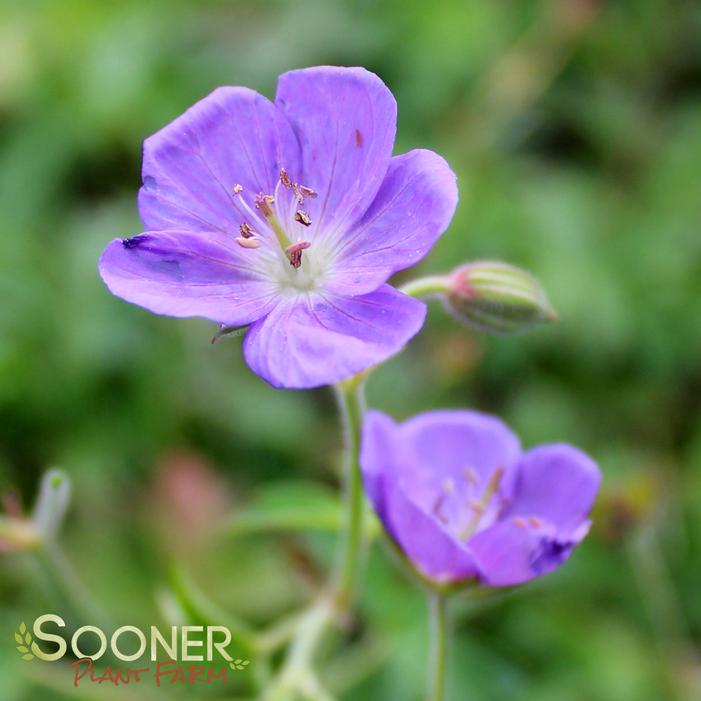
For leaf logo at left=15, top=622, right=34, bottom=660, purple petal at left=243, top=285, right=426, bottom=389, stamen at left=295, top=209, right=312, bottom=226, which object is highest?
stamen at left=295, top=209, right=312, bottom=226

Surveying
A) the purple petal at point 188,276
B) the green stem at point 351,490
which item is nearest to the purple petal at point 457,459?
the green stem at point 351,490

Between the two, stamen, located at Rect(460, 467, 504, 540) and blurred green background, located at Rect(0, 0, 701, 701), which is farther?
blurred green background, located at Rect(0, 0, 701, 701)

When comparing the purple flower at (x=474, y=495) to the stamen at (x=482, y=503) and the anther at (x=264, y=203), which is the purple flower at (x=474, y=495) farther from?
the anther at (x=264, y=203)

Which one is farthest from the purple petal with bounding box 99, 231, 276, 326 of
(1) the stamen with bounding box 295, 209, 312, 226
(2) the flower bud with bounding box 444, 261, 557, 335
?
(2) the flower bud with bounding box 444, 261, 557, 335

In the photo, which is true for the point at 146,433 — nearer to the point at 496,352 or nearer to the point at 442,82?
the point at 496,352

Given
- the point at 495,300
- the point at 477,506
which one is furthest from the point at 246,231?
the point at 477,506

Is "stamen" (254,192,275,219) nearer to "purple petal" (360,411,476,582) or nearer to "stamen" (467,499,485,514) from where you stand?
"purple petal" (360,411,476,582)
